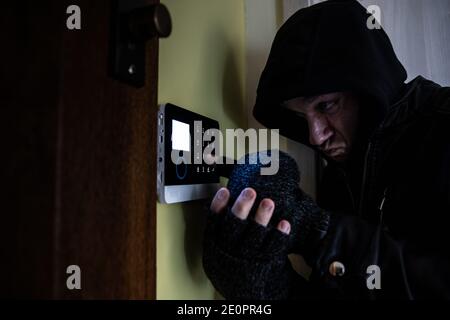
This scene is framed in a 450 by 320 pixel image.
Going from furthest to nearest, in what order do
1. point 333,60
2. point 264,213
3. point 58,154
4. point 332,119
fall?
point 332,119 < point 333,60 < point 264,213 < point 58,154

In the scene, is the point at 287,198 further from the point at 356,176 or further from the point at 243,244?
the point at 356,176

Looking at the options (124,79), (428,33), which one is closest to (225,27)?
(124,79)

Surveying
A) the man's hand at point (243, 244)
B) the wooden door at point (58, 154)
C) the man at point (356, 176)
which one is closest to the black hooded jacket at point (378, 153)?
the man at point (356, 176)

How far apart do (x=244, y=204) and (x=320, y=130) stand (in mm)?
319

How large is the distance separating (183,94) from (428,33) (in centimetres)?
84

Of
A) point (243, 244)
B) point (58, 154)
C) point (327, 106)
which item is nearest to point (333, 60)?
point (327, 106)

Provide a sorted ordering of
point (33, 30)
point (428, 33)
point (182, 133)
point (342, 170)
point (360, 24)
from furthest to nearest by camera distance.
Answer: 1. point (428, 33)
2. point (342, 170)
3. point (360, 24)
4. point (182, 133)
5. point (33, 30)

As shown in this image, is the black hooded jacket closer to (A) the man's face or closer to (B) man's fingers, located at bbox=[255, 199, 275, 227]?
(A) the man's face

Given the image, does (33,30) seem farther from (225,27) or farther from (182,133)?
(225,27)

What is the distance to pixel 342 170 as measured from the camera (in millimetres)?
714

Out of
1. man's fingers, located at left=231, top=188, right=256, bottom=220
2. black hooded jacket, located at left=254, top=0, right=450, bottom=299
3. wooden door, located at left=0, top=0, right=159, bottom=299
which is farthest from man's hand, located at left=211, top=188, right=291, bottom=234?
wooden door, located at left=0, top=0, right=159, bottom=299

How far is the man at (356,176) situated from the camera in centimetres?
44

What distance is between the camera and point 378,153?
581 millimetres

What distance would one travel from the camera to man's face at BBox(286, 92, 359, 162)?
632mm
